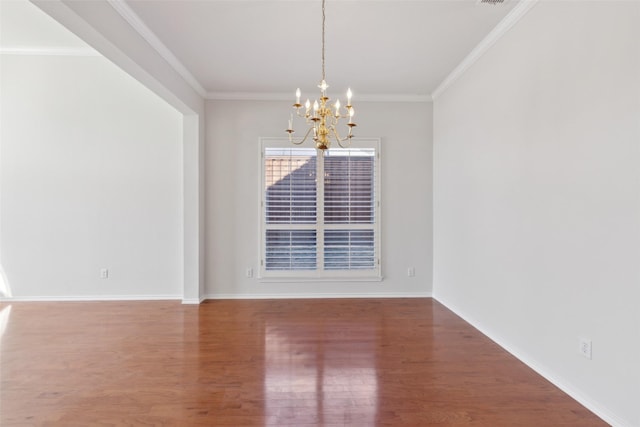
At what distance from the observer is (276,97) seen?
15.1 feet

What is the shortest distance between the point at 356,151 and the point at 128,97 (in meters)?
3.30

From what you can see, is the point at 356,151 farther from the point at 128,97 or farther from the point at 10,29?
the point at 10,29

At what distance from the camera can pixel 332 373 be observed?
251cm

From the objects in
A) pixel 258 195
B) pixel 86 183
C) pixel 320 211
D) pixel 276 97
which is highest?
pixel 276 97


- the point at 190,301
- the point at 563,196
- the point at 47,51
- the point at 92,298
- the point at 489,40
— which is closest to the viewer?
the point at 563,196

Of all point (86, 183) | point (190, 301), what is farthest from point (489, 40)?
point (86, 183)

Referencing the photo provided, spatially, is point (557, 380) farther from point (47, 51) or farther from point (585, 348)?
point (47, 51)

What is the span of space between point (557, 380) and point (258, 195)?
12.4ft

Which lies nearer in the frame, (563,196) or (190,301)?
(563,196)

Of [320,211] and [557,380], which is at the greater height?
[320,211]

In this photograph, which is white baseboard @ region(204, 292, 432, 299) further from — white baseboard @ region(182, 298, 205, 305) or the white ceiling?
the white ceiling

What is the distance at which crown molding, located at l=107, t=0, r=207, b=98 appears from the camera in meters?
2.58

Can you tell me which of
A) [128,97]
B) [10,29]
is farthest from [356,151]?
[10,29]

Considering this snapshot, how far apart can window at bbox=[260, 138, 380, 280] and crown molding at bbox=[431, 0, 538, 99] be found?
127 centimetres
